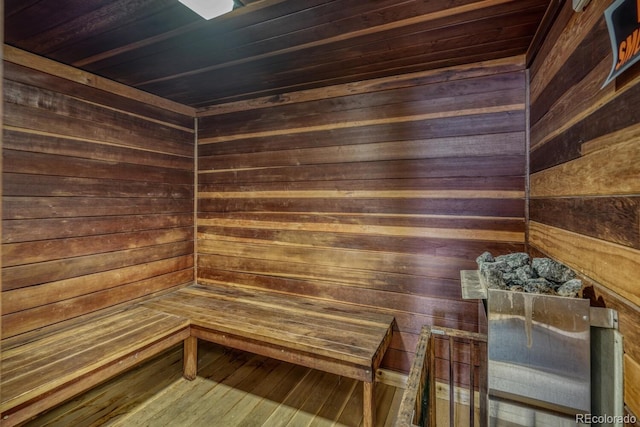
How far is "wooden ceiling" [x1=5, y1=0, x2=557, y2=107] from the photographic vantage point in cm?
152

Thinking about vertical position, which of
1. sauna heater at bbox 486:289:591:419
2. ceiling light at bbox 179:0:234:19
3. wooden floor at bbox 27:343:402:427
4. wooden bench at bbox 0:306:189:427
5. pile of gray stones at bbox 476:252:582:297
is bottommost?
wooden floor at bbox 27:343:402:427

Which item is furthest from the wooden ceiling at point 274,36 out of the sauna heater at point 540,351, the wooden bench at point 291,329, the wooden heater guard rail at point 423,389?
the wooden bench at point 291,329

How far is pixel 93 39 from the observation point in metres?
1.81

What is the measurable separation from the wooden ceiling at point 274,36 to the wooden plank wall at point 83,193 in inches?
10.6

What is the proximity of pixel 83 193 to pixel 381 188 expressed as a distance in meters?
2.30

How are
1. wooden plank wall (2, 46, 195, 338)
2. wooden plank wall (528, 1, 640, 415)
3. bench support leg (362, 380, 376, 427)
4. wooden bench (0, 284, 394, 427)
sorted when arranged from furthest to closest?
wooden plank wall (2, 46, 195, 338) → bench support leg (362, 380, 376, 427) → wooden bench (0, 284, 394, 427) → wooden plank wall (528, 1, 640, 415)

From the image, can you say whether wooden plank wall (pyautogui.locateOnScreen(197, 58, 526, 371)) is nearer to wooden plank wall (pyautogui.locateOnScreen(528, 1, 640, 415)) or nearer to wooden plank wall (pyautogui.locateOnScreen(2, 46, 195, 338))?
wooden plank wall (pyautogui.locateOnScreen(528, 1, 640, 415))

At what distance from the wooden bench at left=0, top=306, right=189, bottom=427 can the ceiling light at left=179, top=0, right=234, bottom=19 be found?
2001mm

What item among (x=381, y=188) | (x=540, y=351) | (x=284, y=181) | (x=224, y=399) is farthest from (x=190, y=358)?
(x=540, y=351)

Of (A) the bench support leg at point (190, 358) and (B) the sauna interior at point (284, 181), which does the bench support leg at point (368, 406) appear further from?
(A) the bench support leg at point (190, 358)

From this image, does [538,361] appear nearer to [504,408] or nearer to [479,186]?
[504,408]

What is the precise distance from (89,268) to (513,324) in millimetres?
2780

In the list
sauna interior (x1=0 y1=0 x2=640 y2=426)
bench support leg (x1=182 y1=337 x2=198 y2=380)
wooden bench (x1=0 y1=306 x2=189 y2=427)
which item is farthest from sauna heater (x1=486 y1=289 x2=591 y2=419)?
bench support leg (x1=182 y1=337 x2=198 y2=380)

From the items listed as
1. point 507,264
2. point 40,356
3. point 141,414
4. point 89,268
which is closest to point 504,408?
point 507,264
